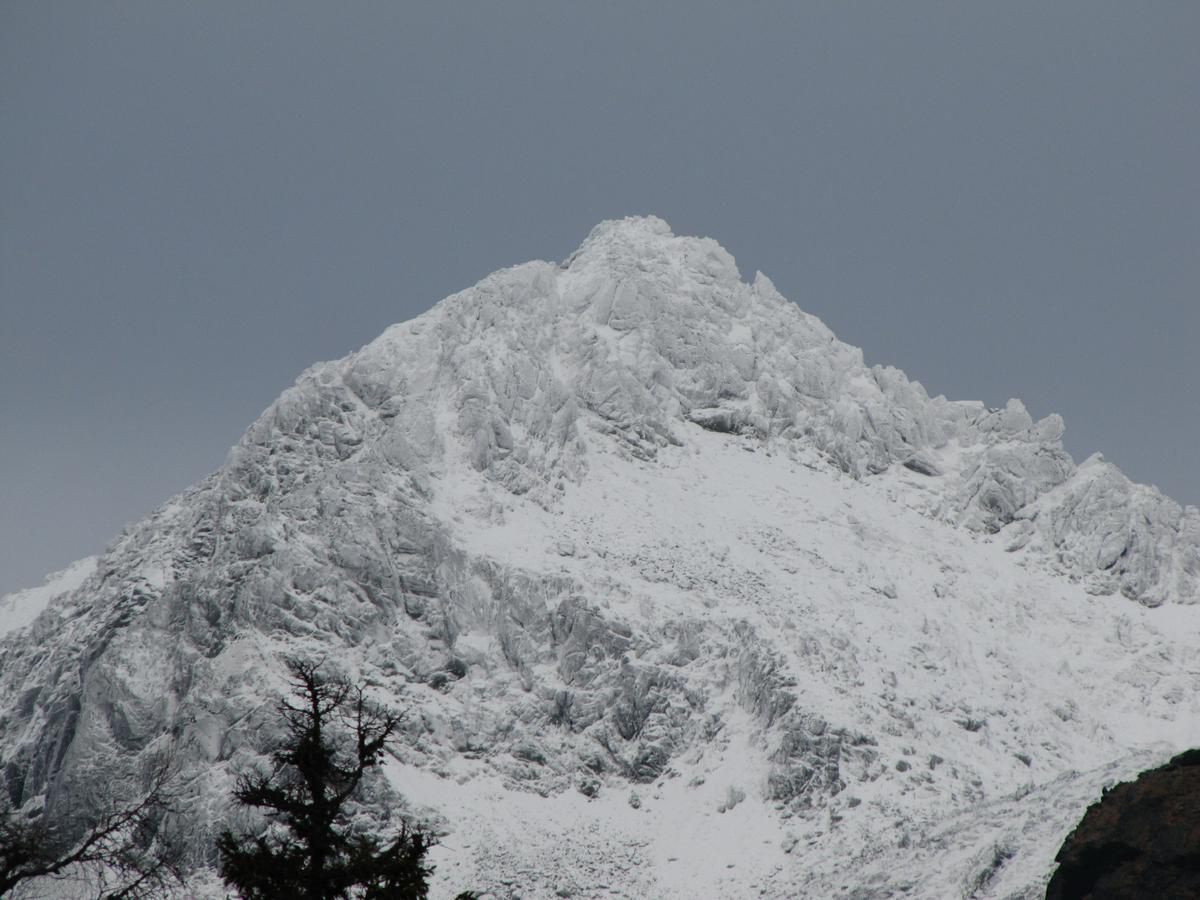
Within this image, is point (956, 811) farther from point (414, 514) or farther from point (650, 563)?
point (414, 514)

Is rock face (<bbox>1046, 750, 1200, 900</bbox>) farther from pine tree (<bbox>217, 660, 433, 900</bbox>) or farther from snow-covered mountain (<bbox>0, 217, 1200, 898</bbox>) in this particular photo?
pine tree (<bbox>217, 660, 433, 900</bbox>)

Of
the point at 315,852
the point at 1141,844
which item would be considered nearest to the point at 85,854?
the point at 315,852

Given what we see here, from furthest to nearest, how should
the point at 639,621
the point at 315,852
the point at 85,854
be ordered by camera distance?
the point at 639,621
the point at 315,852
the point at 85,854

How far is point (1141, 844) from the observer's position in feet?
90.0

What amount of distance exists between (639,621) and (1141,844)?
44291mm

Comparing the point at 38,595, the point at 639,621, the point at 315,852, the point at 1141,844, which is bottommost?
the point at 315,852

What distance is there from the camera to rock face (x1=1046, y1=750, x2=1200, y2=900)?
26406 millimetres

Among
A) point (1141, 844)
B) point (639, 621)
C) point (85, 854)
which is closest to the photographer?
point (85, 854)

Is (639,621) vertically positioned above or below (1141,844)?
above

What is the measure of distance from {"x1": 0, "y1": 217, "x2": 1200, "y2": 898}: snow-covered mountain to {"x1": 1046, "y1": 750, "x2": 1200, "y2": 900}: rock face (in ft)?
44.1

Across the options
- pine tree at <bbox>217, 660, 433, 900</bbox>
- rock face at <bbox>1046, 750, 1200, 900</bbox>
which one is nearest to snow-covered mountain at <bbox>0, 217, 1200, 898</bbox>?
rock face at <bbox>1046, 750, 1200, 900</bbox>

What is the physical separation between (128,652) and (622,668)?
30.5 m

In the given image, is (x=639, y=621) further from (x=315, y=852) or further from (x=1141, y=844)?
(x=315, y=852)

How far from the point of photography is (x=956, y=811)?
179 ft
